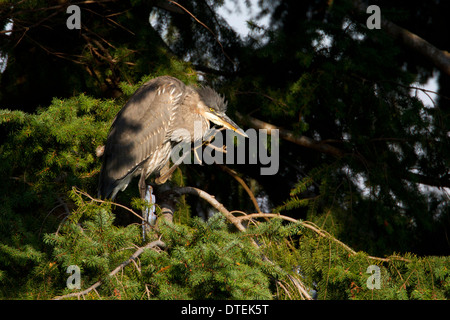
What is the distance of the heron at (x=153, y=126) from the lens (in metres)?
3.94

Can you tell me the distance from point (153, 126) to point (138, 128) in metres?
0.14

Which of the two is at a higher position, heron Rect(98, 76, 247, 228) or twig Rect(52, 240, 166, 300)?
heron Rect(98, 76, 247, 228)

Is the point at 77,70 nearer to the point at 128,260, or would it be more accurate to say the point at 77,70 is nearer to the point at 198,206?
the point at 198,206

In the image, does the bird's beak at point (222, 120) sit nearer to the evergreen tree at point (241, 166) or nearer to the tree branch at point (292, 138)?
the evergreen tree at point (241, 166)

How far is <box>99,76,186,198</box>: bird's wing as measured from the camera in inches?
153

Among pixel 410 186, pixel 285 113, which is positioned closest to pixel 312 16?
pixel 285 113

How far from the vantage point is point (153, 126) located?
4121 millimetres

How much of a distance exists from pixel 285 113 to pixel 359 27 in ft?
3.35

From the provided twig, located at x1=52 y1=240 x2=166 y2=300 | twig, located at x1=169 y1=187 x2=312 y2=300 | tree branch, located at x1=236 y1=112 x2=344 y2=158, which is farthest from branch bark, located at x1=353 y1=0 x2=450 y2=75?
twig, located at x1=52 y1=240 x2=166 y2=300

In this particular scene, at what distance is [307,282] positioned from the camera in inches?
111

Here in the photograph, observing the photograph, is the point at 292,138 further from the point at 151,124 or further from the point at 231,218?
the point at 231,218

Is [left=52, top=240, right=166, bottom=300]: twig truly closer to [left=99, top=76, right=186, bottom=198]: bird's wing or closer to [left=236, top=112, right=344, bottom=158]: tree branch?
[left=99, top=76, right=186, bottom=198]: bird's wing

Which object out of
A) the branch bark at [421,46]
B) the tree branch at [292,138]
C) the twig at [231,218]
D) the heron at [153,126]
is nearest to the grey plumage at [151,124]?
the heron at [153,126]

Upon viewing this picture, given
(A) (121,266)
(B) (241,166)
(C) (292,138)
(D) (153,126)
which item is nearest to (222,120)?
(D) (153,126)
